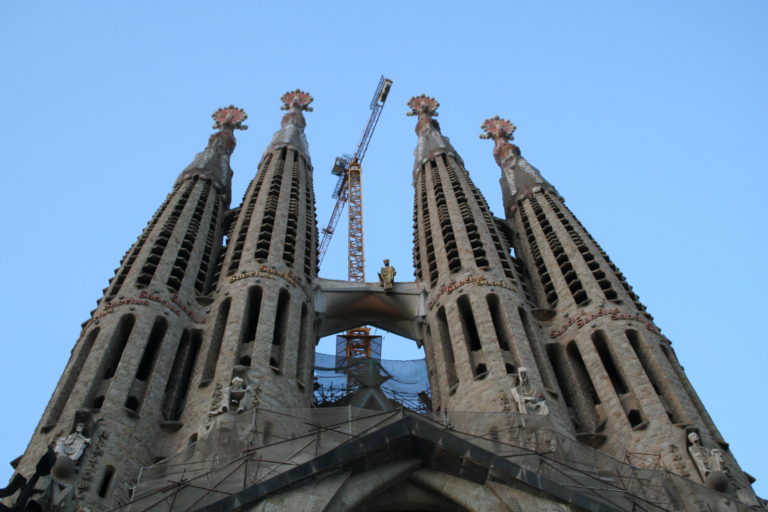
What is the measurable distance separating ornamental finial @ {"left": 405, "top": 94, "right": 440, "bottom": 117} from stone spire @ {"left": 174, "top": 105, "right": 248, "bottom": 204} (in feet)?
32.7

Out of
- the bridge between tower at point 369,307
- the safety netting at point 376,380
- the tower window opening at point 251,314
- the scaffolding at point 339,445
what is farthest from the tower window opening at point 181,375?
the safety netting at point 376,380

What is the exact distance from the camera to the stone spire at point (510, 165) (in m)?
44.2

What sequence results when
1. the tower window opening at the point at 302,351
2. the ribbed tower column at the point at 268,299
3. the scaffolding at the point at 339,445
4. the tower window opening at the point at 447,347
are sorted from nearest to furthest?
1. the scaffolding at the point at 339,445
2. the ribbed tower column at the point at 268,299
3. the tower window opening at the point at 302,351
4. the tower window opening at the point at 447,347

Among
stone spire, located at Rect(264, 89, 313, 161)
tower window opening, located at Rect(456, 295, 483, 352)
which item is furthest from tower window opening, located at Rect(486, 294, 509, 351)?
stone spire, located at Rect(264, 89, 313, 161)

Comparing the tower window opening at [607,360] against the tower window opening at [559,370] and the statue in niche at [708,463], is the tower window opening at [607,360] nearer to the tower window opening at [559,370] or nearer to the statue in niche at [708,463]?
the tower window opening at [559,370]

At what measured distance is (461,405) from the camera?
2888 cm

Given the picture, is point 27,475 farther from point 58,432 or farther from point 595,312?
point 595,312

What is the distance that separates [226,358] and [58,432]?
233 inches

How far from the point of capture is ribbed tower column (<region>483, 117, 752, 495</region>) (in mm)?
25359

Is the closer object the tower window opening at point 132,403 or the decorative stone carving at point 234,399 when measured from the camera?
the decorative stone carving at point 234,399

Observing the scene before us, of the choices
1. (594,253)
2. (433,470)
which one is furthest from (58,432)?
(594,253)

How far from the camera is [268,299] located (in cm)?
3256

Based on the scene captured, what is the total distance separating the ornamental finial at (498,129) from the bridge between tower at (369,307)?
16533 millimetres

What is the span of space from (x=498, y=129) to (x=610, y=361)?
23802mm
